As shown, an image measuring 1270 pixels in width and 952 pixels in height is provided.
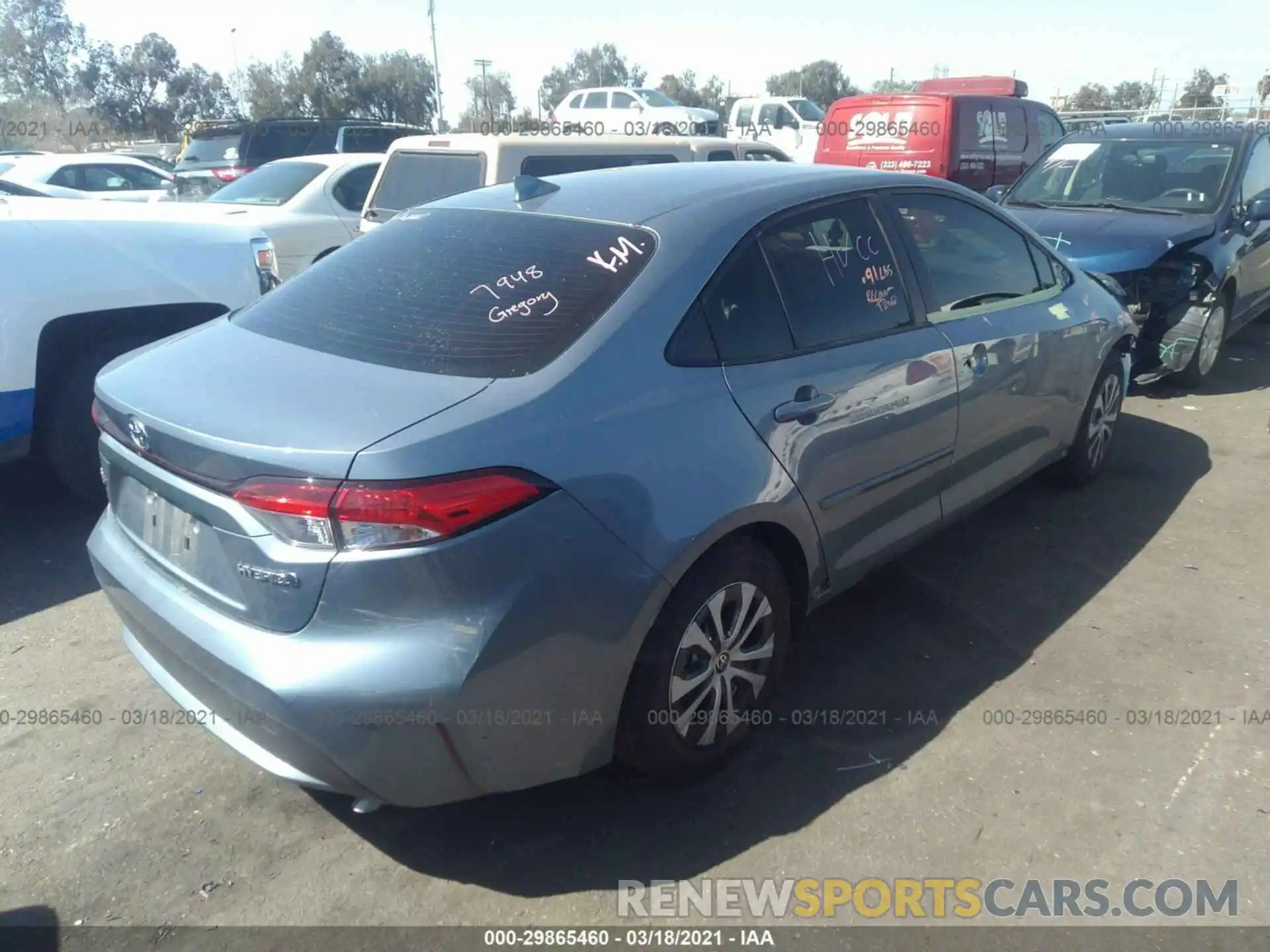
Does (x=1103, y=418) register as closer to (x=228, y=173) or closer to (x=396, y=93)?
(x=228, y=173)

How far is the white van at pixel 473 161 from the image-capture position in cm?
714

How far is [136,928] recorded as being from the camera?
8.02 feet

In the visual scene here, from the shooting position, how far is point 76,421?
4598mm

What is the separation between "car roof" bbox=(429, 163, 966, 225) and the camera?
303 centimetres

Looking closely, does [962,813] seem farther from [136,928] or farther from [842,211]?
[136,928]

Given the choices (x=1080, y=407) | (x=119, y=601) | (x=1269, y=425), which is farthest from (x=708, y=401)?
(x=1269, y=425)

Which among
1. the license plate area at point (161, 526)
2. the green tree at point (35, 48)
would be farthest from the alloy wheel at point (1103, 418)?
the green tree at point (35, 48)

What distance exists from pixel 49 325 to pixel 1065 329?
4.48m

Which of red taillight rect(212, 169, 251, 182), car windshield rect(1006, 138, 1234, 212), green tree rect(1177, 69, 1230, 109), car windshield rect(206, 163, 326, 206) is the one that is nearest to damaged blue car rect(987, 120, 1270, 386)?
car windshield rect(1006, 138, 1234, 212)

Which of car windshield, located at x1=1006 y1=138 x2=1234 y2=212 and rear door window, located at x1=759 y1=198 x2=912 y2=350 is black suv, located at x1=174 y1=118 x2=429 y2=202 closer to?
car windshield, located at x1=1006 y1=138 x2=1234 y2=212

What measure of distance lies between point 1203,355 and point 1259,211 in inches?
43.5

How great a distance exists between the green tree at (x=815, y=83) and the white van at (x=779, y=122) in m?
30.9

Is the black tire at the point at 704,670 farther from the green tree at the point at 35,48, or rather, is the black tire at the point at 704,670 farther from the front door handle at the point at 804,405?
the green tree at the point at 35,48

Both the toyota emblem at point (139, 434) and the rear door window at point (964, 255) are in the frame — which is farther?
the rear door window at point (964, 255)
